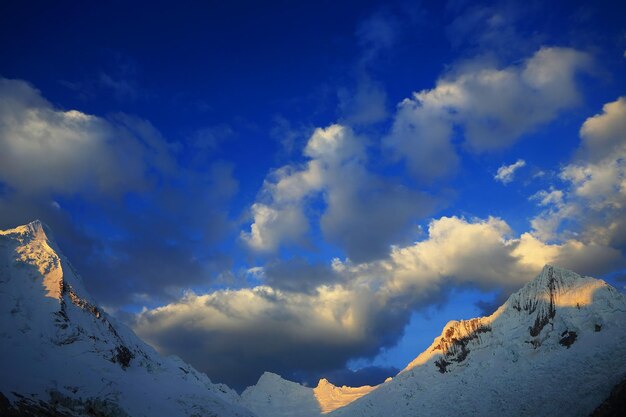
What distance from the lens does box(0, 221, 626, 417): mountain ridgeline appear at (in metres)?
77.5

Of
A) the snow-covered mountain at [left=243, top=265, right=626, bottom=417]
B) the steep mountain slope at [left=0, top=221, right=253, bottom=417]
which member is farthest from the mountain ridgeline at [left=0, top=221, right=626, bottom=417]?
the snow-covered mountain at [left=243, top=265, right=626, bottom=417]

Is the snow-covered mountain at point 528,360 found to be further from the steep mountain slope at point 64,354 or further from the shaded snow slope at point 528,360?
the steep mountain slope at point 64,354

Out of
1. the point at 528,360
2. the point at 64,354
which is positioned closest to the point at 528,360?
the point at 528,360

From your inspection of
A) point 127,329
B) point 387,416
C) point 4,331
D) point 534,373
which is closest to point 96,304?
point 127,329

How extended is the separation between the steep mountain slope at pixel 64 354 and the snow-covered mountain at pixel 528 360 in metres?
67.6

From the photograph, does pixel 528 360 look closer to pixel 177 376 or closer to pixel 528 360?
pixel 528 360

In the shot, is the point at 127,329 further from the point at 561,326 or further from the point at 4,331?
the point at 561,326

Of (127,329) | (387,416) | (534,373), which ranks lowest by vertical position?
(387,416)

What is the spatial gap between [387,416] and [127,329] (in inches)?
3619

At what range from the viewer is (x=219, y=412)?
10438 cm

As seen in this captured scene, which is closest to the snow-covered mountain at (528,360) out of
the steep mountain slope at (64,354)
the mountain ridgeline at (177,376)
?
the mountain ridgeline at (177,376)

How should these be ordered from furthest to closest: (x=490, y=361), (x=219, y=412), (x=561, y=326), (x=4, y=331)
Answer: (x=490, y=361) → (x=561, y=326) → (x=219, y=412) → (x=4, y=331)

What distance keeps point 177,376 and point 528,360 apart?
3828 inches

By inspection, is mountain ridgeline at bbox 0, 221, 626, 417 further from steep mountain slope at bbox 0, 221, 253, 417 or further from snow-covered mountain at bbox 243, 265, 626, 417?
snow-covered mountain at bbox 243, 265, 626, 417
